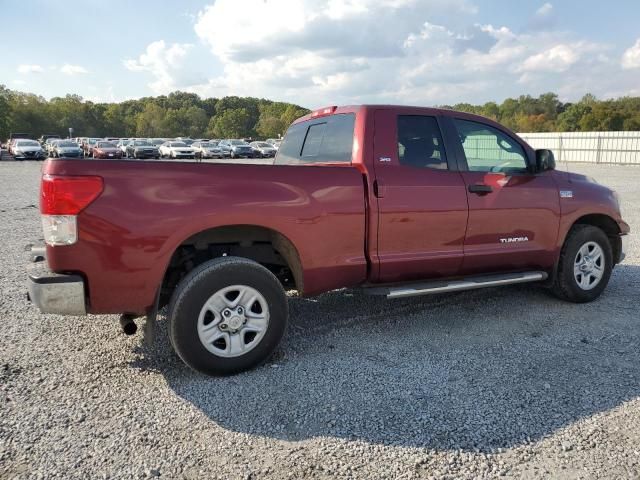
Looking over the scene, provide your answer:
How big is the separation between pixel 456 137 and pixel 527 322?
70.9 inches

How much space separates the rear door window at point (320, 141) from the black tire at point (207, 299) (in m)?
1.29

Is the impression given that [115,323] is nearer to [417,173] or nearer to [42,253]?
[42,253]

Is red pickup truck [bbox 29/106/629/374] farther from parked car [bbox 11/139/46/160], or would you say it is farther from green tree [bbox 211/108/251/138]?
green tree [bbox 211/108/251/138]

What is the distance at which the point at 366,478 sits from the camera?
2.55 meters

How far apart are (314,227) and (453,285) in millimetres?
1383

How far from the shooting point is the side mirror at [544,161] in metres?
4.84

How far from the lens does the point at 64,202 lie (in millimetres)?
3100

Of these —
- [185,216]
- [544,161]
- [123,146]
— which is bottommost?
[185,216]

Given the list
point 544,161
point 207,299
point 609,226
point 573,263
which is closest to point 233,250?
point 207,299

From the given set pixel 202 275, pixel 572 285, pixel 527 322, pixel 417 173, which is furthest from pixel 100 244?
pixel 572 285

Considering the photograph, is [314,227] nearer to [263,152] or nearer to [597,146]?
[597,146]

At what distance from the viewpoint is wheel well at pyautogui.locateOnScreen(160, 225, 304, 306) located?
147 inches

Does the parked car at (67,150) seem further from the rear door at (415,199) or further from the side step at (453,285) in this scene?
the side step at (453,285)

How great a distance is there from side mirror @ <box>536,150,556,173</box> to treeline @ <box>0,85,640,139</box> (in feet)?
227
